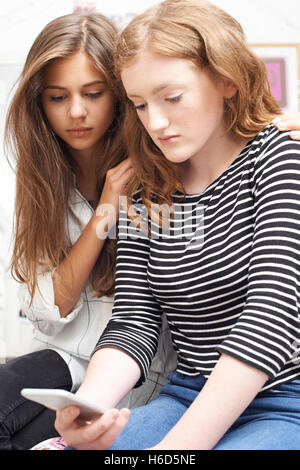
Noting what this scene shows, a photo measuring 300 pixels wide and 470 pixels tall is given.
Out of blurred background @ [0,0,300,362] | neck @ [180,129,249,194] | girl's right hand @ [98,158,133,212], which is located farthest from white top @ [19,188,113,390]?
blurred background @ [0,0,300,362]

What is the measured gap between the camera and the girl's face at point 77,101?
3.92 ft

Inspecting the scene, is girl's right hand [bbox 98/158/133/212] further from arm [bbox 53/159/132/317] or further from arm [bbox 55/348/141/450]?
arm [bbox 55/348/141/450]

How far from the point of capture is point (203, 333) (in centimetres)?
102

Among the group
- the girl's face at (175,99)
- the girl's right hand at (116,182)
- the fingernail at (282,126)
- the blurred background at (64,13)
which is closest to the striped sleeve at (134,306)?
the girl's right hand at (116,182)

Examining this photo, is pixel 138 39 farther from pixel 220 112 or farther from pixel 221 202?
pixel 221 202

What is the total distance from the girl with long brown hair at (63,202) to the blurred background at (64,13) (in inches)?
26.0

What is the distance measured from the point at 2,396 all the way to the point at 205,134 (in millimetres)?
673

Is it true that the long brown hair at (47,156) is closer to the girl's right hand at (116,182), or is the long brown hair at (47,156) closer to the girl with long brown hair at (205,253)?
the girl's right hand at (116,182)

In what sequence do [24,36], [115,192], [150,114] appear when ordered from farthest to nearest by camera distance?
[24,36]
[115,192]
[150,114]

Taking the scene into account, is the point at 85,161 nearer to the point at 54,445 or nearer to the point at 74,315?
the point at 74,315

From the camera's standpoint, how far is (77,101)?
47.3 inches

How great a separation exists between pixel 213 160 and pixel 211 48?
21cm

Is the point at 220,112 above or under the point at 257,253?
above
